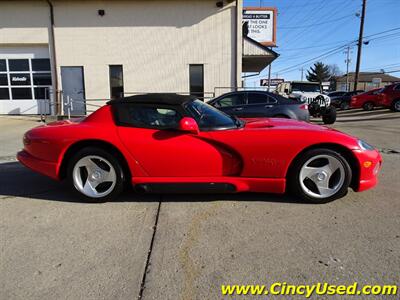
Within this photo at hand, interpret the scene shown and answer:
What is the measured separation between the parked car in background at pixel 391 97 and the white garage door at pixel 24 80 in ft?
55.2

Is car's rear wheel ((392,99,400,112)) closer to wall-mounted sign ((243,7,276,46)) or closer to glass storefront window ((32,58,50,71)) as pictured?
wall-mounted sign ((243,7,276,46))

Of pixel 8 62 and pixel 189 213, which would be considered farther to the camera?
pixel 8 62

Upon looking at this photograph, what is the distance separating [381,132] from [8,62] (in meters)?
15.5

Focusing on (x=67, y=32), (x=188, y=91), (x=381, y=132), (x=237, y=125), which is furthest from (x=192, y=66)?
(x=237, y=125)

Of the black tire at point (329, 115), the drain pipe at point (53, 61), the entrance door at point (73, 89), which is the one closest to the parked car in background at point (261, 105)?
the black tire at point (329, 115)

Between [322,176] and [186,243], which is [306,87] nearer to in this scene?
[322,176]

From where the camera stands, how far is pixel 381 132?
9727mm

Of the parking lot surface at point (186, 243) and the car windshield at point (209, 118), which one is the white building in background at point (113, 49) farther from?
the parking lot surface at point (186, 243)

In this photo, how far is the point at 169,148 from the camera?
3607 millimetres

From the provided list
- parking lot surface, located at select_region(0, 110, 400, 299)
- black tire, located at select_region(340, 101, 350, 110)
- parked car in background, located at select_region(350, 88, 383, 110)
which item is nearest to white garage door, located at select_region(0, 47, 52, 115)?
parking lot surface, located at select_region(0, 110, 400, 299)

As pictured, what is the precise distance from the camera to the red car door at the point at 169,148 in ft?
11.8

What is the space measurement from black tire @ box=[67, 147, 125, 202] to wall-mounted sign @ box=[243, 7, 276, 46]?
21.7 metres

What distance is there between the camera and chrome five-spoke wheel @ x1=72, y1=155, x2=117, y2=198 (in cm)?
381

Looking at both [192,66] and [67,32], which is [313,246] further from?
[67,32]
